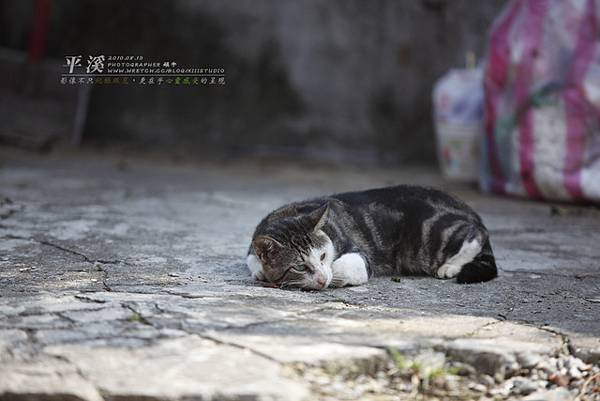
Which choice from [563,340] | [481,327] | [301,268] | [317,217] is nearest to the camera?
[563,340]

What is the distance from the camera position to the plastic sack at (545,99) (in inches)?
233

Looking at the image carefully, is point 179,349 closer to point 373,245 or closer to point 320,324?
point 320,324

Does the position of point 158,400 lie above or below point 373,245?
below

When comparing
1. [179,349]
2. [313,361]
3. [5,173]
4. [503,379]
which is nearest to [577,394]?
[503,379]

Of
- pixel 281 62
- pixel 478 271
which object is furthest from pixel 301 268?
pixel 281 62

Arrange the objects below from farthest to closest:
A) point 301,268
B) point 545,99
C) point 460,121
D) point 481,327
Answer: point 460,121
point 545,99
point 301,268
point 481,327

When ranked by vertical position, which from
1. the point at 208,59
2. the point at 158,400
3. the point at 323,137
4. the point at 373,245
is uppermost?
the point at 208,59

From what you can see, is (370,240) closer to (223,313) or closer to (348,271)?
(348,271)

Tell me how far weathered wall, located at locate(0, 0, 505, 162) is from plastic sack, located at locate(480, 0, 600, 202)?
7.11ft

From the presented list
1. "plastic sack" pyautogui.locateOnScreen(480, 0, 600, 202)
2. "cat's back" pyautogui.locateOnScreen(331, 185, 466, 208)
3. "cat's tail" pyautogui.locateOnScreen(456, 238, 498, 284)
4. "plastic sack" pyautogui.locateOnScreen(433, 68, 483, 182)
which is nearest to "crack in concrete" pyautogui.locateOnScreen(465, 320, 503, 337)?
"cat's tail" pyautogui.locateOnScreen(456, 238, 498, 284)

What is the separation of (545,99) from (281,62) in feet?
10.6

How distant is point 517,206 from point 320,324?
357cm

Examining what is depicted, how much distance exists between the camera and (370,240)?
3.96m

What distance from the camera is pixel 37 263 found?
380 cm
